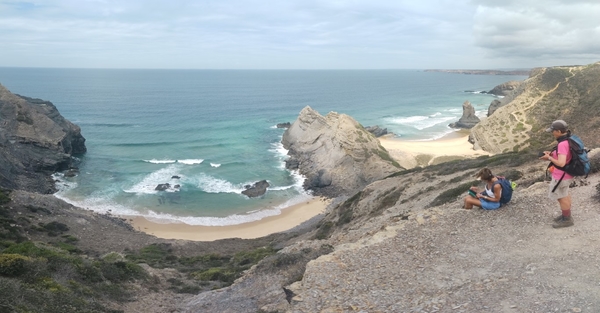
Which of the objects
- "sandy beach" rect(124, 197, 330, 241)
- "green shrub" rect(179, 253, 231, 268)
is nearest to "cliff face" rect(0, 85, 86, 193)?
"sandy beach" rect(124, 197, 330, 241)

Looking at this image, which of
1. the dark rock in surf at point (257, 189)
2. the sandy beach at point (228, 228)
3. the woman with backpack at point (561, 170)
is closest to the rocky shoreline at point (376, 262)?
the woman with backpack at point (561, 170)

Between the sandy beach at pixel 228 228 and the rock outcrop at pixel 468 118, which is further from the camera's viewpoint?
the rock outcrop at pixel 468 118

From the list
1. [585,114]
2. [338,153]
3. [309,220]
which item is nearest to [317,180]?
[338,153]

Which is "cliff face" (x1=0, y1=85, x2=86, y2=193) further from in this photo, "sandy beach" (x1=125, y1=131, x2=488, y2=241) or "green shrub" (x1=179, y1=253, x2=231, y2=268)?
"green shrub" (x1=179, y1=253, x2=231, y2=268)

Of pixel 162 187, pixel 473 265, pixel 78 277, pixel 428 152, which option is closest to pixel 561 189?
pixel 473 265

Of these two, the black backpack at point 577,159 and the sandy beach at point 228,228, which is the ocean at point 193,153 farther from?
the black backpack at point 577,159

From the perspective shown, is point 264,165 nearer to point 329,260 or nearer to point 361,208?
point 361,208
